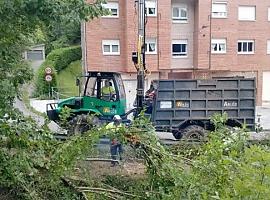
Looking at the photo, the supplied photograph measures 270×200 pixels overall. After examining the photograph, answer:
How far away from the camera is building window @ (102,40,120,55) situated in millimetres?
26141

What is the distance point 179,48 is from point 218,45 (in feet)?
7.89

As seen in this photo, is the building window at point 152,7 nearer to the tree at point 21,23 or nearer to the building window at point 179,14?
the building window at point 179,14

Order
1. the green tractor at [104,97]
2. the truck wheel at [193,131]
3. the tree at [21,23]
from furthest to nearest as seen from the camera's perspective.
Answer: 1. the green tractor at [104,97]
2. the truck wheel at [193,131]
3. the tree at [21,23]

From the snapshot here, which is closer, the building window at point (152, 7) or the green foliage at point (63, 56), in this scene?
the building window at point (152, 7)

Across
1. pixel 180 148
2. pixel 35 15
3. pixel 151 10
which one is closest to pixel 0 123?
pixel 35 15

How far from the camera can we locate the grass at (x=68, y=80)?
99.2 ft

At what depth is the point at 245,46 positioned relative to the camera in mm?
29125

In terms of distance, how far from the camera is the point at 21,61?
6.79 metres

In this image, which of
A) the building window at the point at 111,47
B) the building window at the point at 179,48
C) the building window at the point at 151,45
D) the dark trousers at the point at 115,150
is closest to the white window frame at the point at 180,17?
the building window at the point at 179,48

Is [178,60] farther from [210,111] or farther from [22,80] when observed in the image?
[22,80]

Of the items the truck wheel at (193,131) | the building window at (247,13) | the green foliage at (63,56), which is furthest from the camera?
the green foliage at (63,56)

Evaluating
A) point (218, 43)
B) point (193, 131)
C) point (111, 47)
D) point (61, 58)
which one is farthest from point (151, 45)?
point (193, 131)

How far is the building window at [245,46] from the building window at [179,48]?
11.7 feet

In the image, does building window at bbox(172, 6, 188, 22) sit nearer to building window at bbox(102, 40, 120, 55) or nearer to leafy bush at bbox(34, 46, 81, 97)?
building window at bbox(102, 40, 120, 55)
